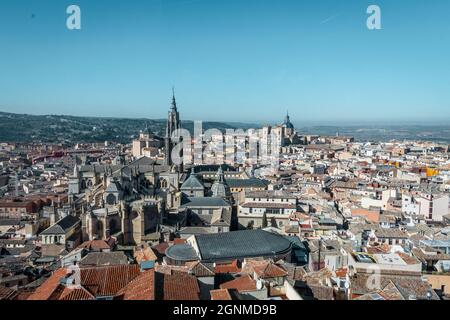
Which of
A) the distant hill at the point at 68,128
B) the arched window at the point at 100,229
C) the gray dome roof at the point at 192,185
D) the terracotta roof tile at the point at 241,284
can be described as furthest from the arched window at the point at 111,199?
the distant hill at the point at 68,128

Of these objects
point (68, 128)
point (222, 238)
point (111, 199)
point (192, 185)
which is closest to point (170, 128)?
point (192, 185)

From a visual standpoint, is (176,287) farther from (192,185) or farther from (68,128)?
(68,128)

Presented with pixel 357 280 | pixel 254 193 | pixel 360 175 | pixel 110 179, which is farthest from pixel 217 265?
pixel 360 175

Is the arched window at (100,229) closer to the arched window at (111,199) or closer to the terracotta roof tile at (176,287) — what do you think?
the arched window at (111,199)
